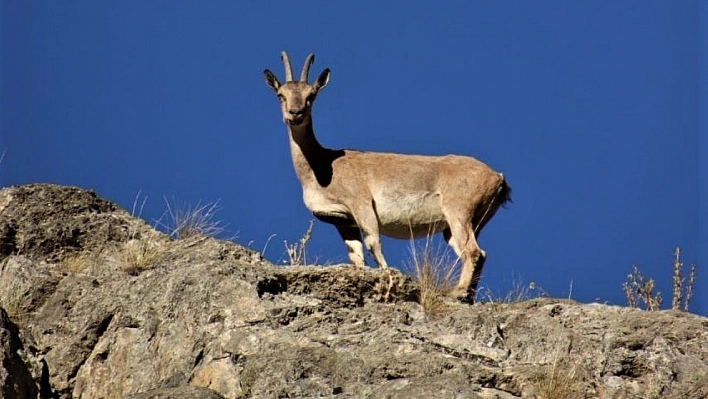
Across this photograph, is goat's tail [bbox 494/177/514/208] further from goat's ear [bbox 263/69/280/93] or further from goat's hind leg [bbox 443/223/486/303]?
goat's ear [bbox 263/69/280/93]

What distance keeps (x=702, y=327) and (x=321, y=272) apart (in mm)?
2998

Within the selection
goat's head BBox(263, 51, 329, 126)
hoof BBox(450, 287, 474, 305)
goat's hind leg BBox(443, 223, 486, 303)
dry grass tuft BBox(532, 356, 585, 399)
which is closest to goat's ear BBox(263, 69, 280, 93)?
goat's head BBox(263, 51, 329, 126)

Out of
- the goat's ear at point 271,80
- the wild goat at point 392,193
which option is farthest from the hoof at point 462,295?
the goat's ear at point 271,80

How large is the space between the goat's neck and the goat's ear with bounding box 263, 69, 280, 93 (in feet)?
1.71

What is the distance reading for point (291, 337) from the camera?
8.38 metres

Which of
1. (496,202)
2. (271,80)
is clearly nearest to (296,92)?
(271,80)

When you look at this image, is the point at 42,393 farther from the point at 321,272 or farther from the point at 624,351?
the point at 624,351

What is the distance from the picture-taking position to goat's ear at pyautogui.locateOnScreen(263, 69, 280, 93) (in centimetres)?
1473

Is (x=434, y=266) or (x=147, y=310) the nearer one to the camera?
(x=147, y=310)

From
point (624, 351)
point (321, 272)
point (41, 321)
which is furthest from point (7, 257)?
point (624, 351)

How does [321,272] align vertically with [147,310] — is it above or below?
above

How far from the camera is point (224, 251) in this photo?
418 inches

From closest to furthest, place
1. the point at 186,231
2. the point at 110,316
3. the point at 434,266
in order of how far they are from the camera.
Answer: the point at 110,316, the point at 434,266, the point at 186,231

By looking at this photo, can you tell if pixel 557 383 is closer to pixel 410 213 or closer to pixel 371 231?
pixel 371 231
